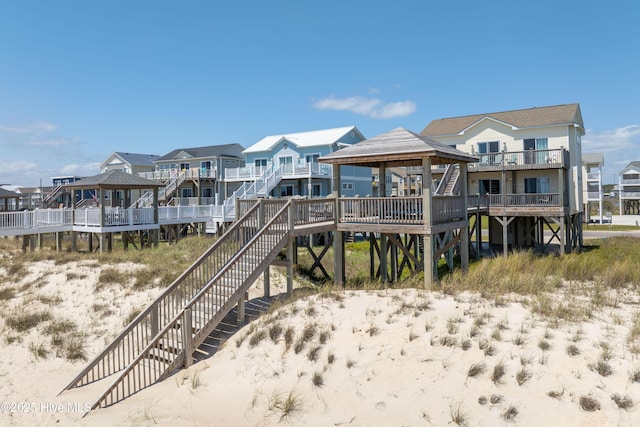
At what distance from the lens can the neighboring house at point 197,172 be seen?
41859 millimetres

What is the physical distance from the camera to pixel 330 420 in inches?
304

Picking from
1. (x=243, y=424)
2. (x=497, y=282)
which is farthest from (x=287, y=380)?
(x=497, y=282)

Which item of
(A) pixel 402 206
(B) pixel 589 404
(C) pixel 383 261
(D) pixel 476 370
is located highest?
(A) pixel 402 206

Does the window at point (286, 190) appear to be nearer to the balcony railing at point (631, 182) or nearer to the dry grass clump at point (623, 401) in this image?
the dry grass clump at point (623, 401)

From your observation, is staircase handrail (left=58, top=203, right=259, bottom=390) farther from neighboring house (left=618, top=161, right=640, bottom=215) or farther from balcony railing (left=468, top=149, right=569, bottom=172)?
A: neighboring house (left=618, top=161, right=640, bottom=215)

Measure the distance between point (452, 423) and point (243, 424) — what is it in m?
3.64

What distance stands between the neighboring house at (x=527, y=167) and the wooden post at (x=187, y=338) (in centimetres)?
2035

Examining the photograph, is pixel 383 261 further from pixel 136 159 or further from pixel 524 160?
pixel 136 159

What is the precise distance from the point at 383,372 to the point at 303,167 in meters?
28.0

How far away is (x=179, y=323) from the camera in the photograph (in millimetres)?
11375

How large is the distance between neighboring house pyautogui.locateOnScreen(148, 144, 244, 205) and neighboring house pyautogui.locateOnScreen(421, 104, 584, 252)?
73.4ft

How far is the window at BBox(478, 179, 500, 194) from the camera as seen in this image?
30.5 meters

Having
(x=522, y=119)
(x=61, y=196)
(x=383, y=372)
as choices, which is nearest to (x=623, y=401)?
(x=383, y=372)

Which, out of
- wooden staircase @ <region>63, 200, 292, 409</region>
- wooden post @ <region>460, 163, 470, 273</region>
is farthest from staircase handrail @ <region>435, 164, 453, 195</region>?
wooden staircase @ <region>63, 200, 292, 409</region>
